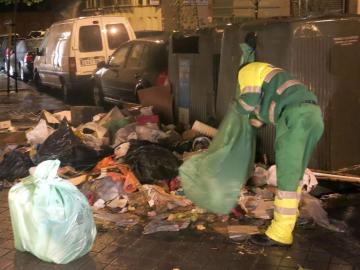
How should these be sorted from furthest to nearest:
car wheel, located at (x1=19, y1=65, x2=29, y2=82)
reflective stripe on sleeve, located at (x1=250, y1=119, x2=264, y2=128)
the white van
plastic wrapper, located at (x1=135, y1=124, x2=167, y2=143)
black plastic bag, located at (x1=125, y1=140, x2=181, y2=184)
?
car wheel, located at (x1=19, y1=65, x2=29, y2=82)
the white van
plastic wrapper, located at (x1=135, y1=124, x2=167, y2=143)
black plastic bag, located at (x1=125, y1=140, x2=181, y2=184)
reflective stripe on sleeve, located at (x1=250, y1=119, x2=264, y2=128)

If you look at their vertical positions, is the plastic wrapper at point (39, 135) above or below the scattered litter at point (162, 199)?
above

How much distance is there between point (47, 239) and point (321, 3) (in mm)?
11652

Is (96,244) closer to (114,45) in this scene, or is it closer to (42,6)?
(114,45)

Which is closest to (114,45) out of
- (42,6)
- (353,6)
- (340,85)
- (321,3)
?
(321,3)

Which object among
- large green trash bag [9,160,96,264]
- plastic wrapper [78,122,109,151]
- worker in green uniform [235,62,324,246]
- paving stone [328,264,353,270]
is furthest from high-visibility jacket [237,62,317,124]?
plastic wrapper [78,122,109,151]

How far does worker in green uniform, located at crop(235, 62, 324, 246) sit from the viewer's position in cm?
441

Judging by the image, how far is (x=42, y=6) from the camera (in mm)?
38781

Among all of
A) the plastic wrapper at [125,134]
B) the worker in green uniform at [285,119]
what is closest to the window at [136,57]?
the plastic wrapper at [125,134]

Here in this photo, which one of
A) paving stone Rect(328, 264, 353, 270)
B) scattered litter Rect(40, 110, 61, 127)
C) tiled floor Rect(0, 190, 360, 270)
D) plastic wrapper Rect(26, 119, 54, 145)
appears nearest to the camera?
paving stone Rect(328, 264, 353, 270)

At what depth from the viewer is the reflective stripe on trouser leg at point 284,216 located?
4508mm

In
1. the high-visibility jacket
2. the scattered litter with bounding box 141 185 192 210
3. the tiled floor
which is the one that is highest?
A: the high-visibility jacket

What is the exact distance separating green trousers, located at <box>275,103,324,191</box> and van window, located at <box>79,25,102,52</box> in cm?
962

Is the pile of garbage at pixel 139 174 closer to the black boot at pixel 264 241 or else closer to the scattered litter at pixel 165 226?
the scattered litter at pixel 165 226

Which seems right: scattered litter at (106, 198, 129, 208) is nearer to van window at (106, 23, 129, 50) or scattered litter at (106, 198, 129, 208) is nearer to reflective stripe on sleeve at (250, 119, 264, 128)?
reflective stripe on sleeve at (250, 119, 264, 128)
